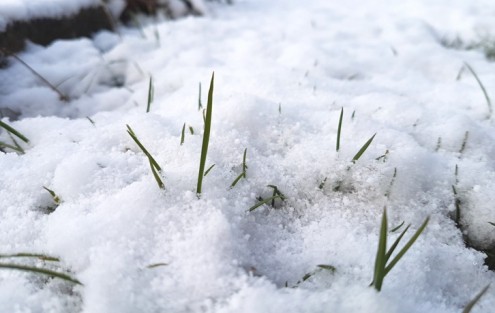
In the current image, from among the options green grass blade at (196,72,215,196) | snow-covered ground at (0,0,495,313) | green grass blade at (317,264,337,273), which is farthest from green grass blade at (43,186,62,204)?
green grass blade at (317,264,337,273)

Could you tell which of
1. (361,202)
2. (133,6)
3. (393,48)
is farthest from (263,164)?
(133,6)

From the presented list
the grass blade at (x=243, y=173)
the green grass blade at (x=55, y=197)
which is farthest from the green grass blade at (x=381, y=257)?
the green grass blade at (x=55, y=197)

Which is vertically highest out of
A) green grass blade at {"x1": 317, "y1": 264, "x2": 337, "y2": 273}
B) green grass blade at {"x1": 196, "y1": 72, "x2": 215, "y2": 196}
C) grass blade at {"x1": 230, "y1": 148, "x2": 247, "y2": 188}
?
green grass blade at {"x1": 196, "y1": 72, "x2": 215, "y2": 196}

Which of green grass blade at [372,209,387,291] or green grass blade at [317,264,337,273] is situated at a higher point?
green grass blade at [372,209,387,291]

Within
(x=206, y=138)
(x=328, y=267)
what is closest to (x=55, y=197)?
(x=206, y=138)

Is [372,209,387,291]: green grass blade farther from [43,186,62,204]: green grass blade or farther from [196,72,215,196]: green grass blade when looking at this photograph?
[43,186,62,204]: green grass blade

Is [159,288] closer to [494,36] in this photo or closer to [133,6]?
[133,6]

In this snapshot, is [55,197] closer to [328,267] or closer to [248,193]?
[248,193]

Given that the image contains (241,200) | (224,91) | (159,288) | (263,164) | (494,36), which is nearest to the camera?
(159,288)
